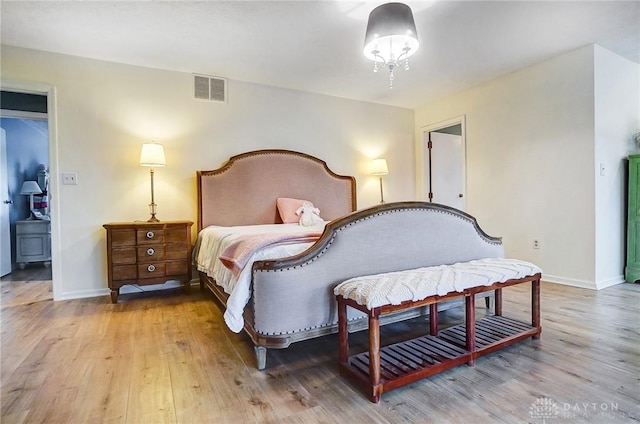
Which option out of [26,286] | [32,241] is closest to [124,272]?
[26,286]

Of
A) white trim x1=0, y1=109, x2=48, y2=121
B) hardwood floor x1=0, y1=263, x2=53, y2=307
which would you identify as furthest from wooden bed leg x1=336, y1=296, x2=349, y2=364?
white trim x1=0, y1=109, x2=48, y2=121

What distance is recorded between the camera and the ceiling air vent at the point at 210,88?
3871mm

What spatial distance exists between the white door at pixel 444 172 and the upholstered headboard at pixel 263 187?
1.60 metres

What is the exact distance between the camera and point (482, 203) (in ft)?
14.6

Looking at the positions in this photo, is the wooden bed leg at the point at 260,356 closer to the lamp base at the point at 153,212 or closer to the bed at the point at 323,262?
the bed at the point at 323,262

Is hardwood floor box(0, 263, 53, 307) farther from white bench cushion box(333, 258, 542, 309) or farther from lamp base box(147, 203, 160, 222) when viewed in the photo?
white bench cushion box(333, 258, 542, 309)

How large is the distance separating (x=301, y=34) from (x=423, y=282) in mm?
2369

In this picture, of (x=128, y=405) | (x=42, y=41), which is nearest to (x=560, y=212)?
(x=128, y=405)

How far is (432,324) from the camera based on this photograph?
7.10ft

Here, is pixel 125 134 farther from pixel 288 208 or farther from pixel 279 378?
pixel 279 378

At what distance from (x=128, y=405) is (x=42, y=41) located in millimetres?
3285

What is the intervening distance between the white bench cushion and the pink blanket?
393mm

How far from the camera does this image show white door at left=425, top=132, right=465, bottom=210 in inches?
212

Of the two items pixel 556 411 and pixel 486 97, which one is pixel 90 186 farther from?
pixel 486 97
